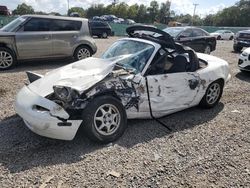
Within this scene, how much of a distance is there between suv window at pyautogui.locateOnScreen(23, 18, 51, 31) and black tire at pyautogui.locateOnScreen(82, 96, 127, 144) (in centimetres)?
638

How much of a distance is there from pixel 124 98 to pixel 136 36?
1844 millimetres

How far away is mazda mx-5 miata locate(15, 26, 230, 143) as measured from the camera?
3.83 m

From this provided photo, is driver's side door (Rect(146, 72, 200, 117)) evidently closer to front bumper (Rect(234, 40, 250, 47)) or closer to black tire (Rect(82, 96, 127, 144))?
black tire (Rect(82, 96, 127, 144))

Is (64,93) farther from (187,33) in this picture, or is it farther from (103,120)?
(187,33)

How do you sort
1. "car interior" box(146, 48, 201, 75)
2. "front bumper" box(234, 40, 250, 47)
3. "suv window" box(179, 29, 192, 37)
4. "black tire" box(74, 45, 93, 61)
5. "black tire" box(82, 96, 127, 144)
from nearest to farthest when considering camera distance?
1. "black tire" box(82, 96, 127, 144)
2. "car interior" box(146, 48, 201, 75)
3. "black tire" box(74, 45, 93, 61)
4. "suv window" box(179, 29, 192, 37)
5. "front bumper" box(234, 40, 250, 47)

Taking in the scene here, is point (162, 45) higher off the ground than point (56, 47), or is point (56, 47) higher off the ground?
point (162, 45)

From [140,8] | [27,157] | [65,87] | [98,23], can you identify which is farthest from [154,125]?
[140,8]

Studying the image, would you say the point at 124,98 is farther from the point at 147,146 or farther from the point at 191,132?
the point at 191,132

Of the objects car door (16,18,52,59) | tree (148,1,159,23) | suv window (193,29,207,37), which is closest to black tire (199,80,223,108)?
car door (16,18,52,59)

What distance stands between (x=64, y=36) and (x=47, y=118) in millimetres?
6661

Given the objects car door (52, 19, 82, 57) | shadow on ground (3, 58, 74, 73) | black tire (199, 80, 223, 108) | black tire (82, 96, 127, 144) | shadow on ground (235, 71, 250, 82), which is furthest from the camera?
car door (52, 19, 82, 57)

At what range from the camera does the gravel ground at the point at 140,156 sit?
3.36m

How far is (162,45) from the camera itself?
4.93 m

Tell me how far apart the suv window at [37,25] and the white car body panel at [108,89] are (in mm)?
5080
